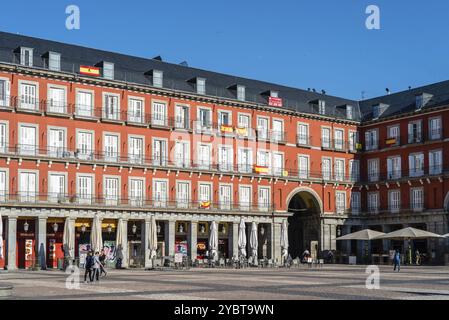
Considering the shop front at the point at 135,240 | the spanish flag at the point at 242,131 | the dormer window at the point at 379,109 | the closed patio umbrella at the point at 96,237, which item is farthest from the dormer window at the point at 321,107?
the closed patio umbrella at the point at 96,237

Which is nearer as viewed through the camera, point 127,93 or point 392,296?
point 392,296

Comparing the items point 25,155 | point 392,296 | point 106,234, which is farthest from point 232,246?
point 392,296

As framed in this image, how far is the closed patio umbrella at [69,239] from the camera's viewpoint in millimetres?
56344

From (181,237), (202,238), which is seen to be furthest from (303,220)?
(181,237)

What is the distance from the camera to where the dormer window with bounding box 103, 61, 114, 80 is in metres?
64.8

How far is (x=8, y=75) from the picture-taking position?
59188mm

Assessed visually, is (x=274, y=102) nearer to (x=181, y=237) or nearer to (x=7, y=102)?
(x=181, y=237)

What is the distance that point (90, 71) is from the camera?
63500 millimetres

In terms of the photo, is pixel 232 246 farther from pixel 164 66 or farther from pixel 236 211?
pixel 164 66

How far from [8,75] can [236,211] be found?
24.9 m

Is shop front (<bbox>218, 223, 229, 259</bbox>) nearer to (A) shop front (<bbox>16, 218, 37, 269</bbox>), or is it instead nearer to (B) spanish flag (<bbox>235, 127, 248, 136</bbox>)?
(B) spanish flag (<bbox>235, 127, 248, 136</bbox>)

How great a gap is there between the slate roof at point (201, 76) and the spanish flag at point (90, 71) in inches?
27.1

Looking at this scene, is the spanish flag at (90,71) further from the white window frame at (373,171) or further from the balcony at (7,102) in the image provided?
the white window frame at (373,171)

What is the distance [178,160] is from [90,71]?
38.1 ft
